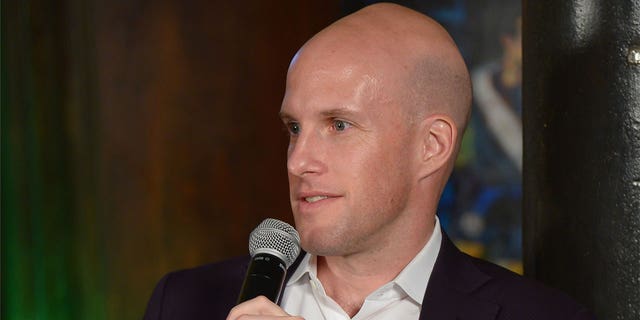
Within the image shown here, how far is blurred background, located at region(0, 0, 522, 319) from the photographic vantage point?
464cm

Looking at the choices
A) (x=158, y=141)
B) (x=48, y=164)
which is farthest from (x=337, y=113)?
(x=158, y=141)

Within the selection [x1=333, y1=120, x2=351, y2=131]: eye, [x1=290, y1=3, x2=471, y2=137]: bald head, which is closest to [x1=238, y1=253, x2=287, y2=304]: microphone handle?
[x1=333, y1=120, x2=351, y2=131]: eye

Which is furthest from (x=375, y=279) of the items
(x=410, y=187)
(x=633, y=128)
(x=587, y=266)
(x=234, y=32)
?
(x=234, y=32)

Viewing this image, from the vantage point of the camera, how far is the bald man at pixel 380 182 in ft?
6.42

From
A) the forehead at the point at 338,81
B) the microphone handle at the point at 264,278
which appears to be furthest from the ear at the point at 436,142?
the microphone handle at the point at 264,278

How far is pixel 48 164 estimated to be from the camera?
15.5ft

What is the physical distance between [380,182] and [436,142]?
0.20m

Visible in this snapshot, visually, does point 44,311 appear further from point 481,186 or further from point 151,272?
point 481,186

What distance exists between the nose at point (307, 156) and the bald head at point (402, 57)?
170mm

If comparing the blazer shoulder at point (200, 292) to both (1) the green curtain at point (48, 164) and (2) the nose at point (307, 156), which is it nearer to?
(2) the nose at point (307, 156)

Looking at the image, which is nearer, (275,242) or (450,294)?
(275,242)

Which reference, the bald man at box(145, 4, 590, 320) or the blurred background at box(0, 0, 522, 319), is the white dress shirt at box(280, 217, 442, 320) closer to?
the bald man at box(145, 4, 590, 320)

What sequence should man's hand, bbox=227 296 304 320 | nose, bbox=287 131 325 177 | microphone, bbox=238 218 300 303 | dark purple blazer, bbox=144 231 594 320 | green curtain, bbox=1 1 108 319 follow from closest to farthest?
man's hand, bbox=227 296 304 320, microphone, bbox=238 218 300 303, nose, bbox=287 131 325 177, dark purple blazer, bbox=144 231 594 320, green curtain, bbox=1 1 108 319

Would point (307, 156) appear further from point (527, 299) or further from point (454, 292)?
point (527, 299)
